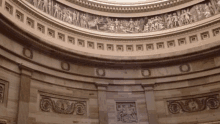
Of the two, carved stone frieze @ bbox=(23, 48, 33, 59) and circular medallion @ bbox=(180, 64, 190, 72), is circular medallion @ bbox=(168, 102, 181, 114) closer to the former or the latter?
circular medallion @ bbox=(180, 64, 190, 72)

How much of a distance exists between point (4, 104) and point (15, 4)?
18.8ft

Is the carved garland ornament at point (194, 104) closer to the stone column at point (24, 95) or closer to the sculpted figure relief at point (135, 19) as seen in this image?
the sculpted figure relief at point (135, 19)

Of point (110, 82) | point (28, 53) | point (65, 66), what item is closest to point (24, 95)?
point (28, 53)

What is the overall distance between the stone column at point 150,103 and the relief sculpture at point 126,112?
96cm

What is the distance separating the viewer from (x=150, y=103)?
53.5 ft

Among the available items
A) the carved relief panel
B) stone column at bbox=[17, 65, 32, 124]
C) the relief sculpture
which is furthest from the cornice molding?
the relief sculpture

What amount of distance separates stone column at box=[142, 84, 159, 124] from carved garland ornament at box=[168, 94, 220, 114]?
1.11 meters

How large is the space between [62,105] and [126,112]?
14.5 feet

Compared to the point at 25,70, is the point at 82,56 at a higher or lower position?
higher

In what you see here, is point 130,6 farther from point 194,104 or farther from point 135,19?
point 194,104

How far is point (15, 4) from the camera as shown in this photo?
45.1ft

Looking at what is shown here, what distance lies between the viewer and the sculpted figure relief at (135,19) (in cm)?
1728

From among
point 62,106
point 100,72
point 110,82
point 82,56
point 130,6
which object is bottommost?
point 62,106

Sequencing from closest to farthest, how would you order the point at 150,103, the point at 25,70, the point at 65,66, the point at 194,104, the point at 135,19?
1. the point at 25,70
2. the point at 65,66
3. the point at 194,104
4. the point at 150,103
5. the point at 135,19
